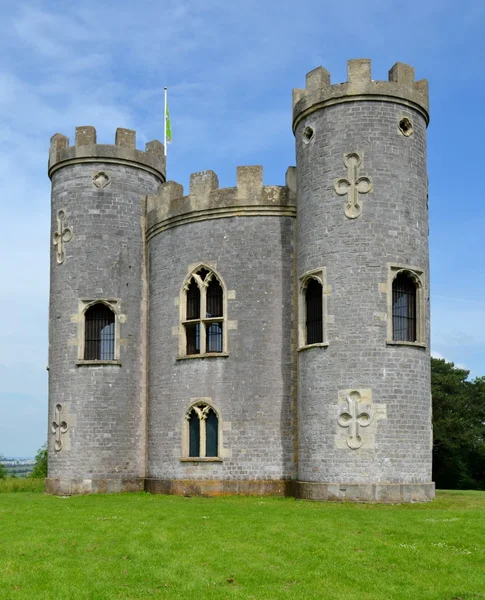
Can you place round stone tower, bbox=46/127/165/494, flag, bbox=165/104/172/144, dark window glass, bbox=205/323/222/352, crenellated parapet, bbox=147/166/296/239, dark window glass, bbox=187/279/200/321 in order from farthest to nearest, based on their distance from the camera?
flag, bbox=165/104/172/144 < round stone tower, bbox=46/127/165/494 < dark window glass, bbox=187/279/200/321 < dark window glass, bbox=205/323/222/352 < crenellated parapet, bbox=147/166/296/239

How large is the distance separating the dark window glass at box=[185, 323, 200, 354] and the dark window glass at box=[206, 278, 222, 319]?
2.31ft

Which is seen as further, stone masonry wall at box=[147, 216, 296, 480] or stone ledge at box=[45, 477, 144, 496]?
stone ledge at box=[45, 477, 144, 496]

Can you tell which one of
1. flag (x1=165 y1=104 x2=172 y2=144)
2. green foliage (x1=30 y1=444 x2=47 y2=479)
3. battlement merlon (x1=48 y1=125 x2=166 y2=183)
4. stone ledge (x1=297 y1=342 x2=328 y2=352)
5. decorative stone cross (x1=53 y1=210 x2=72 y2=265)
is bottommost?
green foliage (x1=30 y1=444 x2=47 y2=479)

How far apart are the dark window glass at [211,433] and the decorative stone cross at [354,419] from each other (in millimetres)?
4658

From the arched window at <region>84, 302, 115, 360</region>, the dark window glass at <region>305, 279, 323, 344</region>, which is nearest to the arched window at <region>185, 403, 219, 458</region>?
the dark window glass at <region>305, 279, 323, 344</region>

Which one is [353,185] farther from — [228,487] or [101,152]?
[101,152]

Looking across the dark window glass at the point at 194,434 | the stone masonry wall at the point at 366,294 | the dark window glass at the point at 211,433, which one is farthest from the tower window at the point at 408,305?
the dark window glass at the point at 194,434

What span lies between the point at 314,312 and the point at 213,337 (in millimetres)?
3724

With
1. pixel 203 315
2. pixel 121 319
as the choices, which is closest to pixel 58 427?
pixel 121 319

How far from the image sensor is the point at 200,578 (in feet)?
39.9

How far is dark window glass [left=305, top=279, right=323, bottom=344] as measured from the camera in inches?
905

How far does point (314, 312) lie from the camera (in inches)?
917

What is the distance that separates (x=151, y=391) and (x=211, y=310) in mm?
3606

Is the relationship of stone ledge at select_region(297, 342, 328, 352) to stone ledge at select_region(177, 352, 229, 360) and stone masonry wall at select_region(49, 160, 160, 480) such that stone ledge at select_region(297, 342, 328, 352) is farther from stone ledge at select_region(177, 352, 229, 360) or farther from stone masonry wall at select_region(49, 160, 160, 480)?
stone masonry wall at select_region(49, 160, 160, 480)
